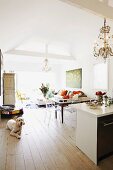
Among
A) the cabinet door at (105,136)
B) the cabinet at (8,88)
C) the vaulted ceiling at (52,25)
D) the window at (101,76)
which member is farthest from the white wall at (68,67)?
the cabinet door at (105,136)

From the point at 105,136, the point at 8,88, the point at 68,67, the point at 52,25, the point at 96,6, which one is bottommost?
the point at 105,136

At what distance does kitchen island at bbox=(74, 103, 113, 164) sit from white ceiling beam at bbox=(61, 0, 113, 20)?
1622 mm

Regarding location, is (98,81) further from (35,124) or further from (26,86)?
(26,86)

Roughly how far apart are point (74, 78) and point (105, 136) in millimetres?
5237

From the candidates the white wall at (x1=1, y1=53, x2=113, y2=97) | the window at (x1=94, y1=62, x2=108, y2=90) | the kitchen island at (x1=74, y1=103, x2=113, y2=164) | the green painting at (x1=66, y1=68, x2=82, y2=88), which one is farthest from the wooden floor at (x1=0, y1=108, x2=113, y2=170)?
the green painting at (x1=66, y1=68, x2=82, y2=88)

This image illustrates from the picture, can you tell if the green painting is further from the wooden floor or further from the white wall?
the wooden floor

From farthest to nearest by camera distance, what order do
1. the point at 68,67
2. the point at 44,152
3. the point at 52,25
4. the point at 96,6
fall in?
the point at 68,67, the point at 52,25, the point at 44,152, the point at 96,6

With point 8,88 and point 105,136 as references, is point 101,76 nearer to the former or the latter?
point 105,136

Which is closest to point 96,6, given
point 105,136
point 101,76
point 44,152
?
point 105,136

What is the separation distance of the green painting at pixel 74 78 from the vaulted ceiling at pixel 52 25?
2.67 feet

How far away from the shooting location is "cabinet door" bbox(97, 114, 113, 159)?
238 centimetres

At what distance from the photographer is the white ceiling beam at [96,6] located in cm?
206

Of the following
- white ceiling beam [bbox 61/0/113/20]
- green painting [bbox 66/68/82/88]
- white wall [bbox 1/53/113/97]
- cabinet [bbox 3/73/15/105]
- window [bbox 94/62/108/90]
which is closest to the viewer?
white ceiling beam [bbox 61/0/113/20]

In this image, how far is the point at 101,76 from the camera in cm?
561
